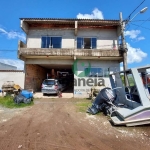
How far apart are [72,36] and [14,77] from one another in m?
7.22

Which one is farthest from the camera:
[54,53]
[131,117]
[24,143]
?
[54,53]

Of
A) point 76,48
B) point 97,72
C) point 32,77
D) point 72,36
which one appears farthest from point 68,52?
point 32,77

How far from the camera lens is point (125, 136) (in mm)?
3990

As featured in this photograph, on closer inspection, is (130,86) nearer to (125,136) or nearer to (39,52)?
(125,136)

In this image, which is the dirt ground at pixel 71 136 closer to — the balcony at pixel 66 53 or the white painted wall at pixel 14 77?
the balcony at pixel 66 53

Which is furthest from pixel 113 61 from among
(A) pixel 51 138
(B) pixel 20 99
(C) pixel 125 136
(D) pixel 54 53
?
(A) pixel 51 138

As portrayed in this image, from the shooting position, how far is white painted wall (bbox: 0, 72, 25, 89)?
1273 cm

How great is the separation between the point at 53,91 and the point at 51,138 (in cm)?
921

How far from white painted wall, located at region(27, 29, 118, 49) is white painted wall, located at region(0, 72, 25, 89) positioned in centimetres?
323

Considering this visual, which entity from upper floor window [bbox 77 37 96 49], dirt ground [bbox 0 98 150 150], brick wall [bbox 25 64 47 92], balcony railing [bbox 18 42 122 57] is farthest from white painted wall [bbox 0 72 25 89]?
dirt ground [bbox 0 98 150 150]

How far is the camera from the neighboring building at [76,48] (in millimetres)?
12430
